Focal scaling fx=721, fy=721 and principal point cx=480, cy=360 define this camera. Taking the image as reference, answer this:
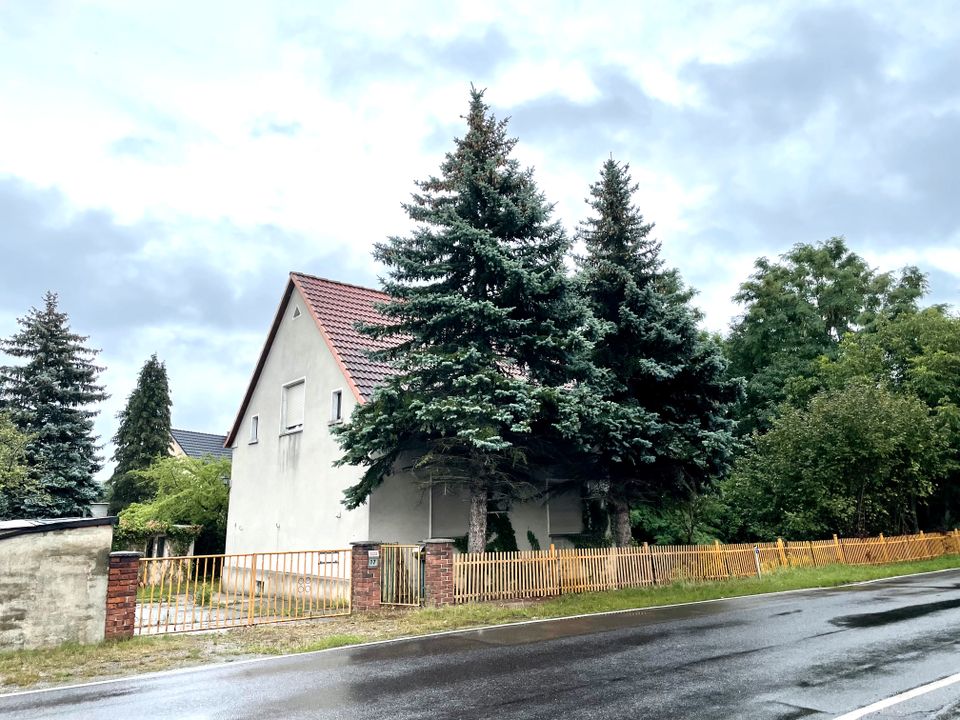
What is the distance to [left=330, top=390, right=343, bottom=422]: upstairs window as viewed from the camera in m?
19.0

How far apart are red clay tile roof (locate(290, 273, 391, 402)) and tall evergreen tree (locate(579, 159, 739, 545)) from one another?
19.1 feet

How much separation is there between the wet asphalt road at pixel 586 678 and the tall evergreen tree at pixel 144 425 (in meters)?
36.8

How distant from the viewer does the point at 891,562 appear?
79.5 feet

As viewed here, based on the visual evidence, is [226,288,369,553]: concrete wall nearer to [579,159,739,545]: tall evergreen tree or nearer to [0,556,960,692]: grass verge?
[0,556,960,692]: grass verge

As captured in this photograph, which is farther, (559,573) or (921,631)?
(559,573)

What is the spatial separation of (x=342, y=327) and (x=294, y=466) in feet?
13.7

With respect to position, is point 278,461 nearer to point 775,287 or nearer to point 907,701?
point 907,701

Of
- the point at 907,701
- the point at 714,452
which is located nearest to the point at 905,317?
Answer: the point at 714,452

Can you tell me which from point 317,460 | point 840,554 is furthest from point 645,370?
point 840,554

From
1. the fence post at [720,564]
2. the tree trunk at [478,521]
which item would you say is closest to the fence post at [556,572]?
the tree trunk at [478,521]

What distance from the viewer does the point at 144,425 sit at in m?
43.0

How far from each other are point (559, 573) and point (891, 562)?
586 inches

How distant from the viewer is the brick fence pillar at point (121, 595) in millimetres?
10828

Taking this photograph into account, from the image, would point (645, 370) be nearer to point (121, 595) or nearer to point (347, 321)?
point (347, 321)
